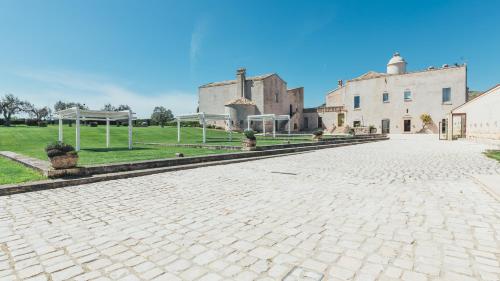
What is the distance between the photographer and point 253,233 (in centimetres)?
370

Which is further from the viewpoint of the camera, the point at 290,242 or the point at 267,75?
the point at 267,75

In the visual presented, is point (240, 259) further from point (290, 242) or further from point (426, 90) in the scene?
point (426, 90)

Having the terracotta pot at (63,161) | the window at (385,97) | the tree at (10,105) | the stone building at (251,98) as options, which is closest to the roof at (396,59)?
the window at (385,97)

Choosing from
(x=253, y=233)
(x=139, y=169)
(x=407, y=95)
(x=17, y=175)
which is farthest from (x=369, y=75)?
(x=253, y=233)

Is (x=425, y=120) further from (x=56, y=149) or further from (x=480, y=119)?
(x=56, y=149)

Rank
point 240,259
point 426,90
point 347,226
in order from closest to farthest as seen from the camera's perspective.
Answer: point 240,259, point 347,226, point 426,90


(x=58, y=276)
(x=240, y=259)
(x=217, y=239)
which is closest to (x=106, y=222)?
(x=58, y=276)

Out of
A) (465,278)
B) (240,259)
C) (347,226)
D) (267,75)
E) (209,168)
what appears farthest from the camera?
(267,75)

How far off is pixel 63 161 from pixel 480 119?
29344 mm

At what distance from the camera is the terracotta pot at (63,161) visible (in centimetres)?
709

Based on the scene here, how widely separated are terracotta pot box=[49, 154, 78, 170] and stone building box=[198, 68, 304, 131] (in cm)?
3687

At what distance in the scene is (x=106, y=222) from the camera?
4.13 metres

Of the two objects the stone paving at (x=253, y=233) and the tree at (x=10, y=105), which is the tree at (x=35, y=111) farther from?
the stone paving at (x=253, y=233)

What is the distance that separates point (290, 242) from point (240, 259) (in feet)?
2.43
